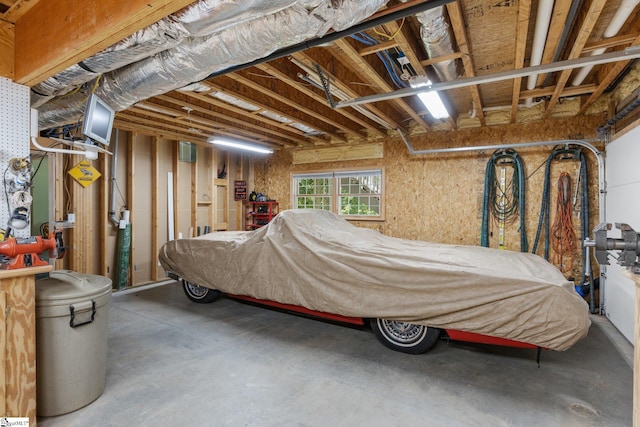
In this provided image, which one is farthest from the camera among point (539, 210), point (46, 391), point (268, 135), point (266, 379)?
point (268, 135)

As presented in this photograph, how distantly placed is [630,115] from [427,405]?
167 inches

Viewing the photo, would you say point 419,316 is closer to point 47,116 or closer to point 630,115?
point 630,115

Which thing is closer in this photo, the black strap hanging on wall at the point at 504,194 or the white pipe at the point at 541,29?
the white pipe at the point at 541,29

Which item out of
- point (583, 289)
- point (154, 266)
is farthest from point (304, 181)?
point (583, 289)

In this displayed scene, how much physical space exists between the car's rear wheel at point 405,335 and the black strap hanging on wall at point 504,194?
9.29 ft

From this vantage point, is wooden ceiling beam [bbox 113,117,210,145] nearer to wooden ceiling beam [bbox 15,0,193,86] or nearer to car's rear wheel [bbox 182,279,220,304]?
car's rear wheel [bbox 182,279,220,304]

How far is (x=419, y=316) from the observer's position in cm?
279

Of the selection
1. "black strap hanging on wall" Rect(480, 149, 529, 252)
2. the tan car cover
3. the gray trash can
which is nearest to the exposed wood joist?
the tan car cover

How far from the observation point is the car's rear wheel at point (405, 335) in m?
3.01

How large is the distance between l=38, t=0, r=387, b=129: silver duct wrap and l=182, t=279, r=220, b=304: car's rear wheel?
2666 millimetres

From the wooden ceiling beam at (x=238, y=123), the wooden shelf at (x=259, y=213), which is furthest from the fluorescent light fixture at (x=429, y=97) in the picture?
the wooden shelf at (x=259, y=213)

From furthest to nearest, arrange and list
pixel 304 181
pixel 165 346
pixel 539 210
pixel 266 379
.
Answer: pixel 304 181, pixel 539 210, pixel 165 346, pixel 266 379

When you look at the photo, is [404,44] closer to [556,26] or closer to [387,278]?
[556,26]

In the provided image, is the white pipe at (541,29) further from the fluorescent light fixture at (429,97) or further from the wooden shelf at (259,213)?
the wooden shelf at (259,213)
